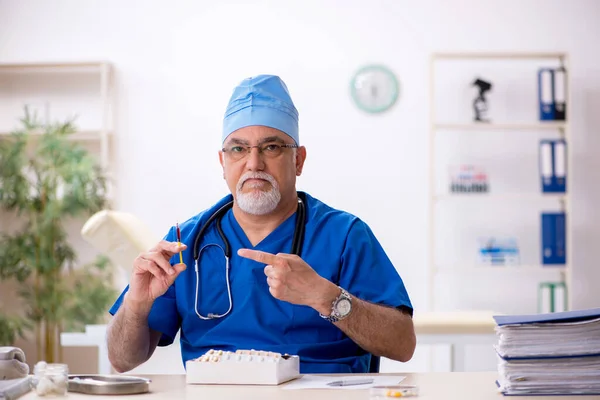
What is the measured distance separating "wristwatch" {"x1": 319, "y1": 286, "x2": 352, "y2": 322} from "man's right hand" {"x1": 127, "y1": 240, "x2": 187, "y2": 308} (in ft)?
1.04

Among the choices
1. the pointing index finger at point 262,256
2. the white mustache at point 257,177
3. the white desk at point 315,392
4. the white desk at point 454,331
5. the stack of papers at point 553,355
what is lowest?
the white desk at point 454,331

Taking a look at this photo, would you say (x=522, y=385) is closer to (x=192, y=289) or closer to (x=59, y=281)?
(x=192, y=289)

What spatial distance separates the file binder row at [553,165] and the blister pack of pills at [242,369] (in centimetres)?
346

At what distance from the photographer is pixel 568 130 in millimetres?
4734

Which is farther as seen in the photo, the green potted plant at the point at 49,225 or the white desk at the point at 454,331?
the green potted plant at the point at 49,225

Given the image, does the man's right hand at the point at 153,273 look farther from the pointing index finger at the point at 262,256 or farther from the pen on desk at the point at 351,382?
the pen on desk at the point at 351,382

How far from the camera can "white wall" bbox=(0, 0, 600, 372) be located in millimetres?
5105

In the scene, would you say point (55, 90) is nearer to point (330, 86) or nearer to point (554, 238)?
point (330, 86)

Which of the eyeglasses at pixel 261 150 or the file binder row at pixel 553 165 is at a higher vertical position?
the file binder row at pixel 553 165

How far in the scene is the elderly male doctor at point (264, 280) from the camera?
1.87m

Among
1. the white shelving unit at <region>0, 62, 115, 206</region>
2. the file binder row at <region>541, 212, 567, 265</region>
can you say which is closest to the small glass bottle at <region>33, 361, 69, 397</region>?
the white shelving unit at <region>0, 62, 115, 206</region>

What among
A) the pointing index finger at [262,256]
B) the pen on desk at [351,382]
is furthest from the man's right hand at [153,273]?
the pen on desk at [351,382]

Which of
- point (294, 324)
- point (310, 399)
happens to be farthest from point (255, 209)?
point (310, 399)

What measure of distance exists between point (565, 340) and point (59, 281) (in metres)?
3.84
